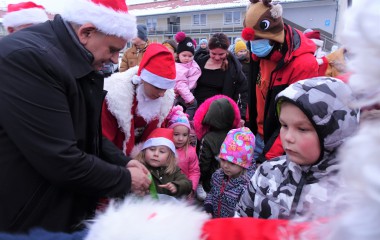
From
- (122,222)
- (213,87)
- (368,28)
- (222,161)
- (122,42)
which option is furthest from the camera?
(213,87)

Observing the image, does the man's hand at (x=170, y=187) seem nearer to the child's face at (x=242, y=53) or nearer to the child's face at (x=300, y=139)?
the child's face at (x=300, y=139)

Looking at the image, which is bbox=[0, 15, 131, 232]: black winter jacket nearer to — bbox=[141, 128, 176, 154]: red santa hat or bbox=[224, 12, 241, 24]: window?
bbox=[141, 128, 176, 154]: red santa hat

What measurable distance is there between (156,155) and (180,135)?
57 cm

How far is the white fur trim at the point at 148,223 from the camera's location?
2.15 ft

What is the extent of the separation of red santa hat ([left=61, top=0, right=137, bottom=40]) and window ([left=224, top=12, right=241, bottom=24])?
2712 cm

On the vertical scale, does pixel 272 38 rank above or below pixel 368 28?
below

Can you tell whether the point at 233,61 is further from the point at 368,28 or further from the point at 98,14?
the point at 368,28

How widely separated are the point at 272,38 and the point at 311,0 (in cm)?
2615

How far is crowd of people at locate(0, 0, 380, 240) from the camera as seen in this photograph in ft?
1.73

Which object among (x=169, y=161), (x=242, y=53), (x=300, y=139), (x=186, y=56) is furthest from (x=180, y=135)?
(x=242, y=53)

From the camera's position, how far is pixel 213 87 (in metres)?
4.12

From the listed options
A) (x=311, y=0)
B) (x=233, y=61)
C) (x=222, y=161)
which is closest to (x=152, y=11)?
(x=311, y=0)

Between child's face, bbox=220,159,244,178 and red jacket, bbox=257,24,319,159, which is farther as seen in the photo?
child's face, bbox=220,159,244,178

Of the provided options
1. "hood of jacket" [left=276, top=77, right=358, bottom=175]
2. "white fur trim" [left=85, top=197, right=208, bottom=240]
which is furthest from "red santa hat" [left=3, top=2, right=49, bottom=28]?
"white fur trim" [left=85, top=197, right=208, bottom=240]
